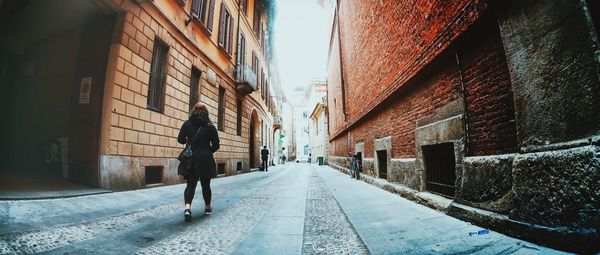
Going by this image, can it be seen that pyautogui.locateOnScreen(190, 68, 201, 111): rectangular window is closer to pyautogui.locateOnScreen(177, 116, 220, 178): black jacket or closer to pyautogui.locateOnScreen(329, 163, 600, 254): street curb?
pyautogui.locateOnScreen(177, 116, 220, 178): black jacket

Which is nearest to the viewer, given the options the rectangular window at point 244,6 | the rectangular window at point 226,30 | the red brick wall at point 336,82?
the rectangular window at point 226,30

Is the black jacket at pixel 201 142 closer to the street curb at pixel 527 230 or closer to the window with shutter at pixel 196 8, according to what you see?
the street curb at pixel 527 230

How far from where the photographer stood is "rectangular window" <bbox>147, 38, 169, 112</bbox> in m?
6.89

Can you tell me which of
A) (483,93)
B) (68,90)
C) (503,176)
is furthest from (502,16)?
(68,90)

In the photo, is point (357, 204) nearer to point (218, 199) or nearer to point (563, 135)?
point (218, 199)

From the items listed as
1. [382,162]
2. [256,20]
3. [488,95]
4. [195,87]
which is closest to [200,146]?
[488,95]

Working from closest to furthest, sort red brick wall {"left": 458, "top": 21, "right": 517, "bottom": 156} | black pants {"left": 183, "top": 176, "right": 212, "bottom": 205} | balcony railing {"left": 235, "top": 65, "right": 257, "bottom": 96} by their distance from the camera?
1. red brick wall {"left": 458, "top": 21, "right": 517, "bottom": 156}
2. black pants {"left": 183, "top": 176, "right": 212, "bottom": 205}
3. balcony railing {"left": 235, "top": 65, "right": 257, "bottom": 96}

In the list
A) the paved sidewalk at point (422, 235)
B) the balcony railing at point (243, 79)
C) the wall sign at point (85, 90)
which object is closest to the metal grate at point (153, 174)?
the wall sign at point (85, 90)

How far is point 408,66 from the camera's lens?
472 centimetres

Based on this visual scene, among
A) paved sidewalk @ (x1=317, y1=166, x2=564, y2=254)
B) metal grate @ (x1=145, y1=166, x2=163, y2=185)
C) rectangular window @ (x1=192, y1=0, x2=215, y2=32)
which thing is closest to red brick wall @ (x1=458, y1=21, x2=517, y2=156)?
paved sidewalk @ (x1=317, y1=166, x2=564, y2=254)

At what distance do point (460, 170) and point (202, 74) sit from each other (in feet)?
28.5

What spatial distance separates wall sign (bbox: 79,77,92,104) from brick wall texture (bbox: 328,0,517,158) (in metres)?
6.49

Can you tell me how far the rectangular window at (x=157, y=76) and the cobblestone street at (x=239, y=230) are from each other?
3253 mm

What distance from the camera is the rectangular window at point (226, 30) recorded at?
36.6ft
